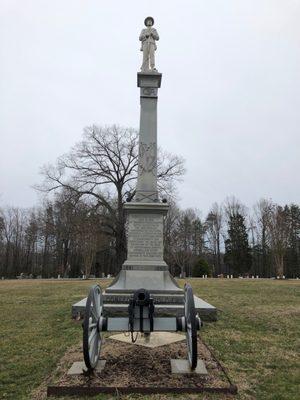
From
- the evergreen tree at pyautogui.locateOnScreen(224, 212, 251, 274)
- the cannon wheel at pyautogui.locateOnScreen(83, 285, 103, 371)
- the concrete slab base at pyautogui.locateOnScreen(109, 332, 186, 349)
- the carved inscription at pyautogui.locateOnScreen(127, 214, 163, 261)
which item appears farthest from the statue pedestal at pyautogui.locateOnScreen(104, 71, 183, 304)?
the evergreen tree at pyautogui.locateOnScreen(224, 212, 251, 274)

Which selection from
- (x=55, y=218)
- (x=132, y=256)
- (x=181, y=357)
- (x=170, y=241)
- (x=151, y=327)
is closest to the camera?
(x=151, y=327)

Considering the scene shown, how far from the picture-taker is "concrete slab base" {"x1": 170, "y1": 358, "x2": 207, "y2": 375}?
15.2ft

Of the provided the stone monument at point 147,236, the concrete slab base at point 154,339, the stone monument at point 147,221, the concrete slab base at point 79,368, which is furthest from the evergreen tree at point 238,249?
the concrete slab base at point 79,368

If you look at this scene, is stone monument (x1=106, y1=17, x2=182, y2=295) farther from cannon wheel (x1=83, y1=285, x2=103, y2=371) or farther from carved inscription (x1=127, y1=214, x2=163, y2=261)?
cannon wheel (x1=83, y1=285, x2=103, y2=371)

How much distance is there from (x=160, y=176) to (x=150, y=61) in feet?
64.2

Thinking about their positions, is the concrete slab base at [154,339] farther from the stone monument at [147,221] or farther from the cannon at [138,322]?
the stone monument at [147,221]

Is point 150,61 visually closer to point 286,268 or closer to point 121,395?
point 121,395

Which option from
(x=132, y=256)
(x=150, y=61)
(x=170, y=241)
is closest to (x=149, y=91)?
(x=150, y=61)

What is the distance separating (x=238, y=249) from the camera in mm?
58219

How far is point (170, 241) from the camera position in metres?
46.6

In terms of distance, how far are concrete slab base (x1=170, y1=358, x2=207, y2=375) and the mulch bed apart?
6cm

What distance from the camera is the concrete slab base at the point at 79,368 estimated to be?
4594 millimetres

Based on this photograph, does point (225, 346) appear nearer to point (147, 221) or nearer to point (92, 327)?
point (92, 327)

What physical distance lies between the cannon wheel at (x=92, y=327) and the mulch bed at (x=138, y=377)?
226mm
